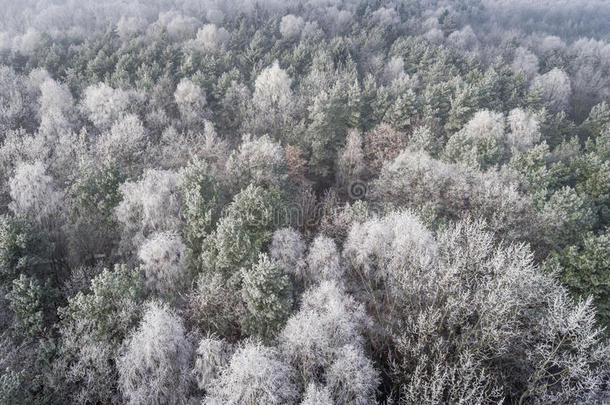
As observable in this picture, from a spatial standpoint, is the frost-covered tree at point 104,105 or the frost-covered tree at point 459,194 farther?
the frost-covered tree at point 104,105

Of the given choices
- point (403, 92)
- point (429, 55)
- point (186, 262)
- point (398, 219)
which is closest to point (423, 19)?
point (429, 55)

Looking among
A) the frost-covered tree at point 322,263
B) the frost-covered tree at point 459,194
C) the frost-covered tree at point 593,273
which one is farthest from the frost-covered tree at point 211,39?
the frost-covered tree at point 593,273

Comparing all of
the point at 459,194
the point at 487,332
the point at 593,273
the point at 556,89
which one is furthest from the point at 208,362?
the point at 556,89

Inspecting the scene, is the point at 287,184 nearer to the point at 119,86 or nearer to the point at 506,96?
the point at 119,86

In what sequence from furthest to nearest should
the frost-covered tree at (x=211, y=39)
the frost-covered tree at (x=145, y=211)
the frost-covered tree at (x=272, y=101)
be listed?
the frost-covered tree at (x=211, y=39), the frost-covered tree at (x=272, y=101), the frost-covered tree at (x=145, y=211)

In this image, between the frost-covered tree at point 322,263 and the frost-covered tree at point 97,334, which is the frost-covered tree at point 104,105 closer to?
the frost-covered tree at point 97,334

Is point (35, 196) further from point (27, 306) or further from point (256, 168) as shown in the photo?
point (256, 168)
